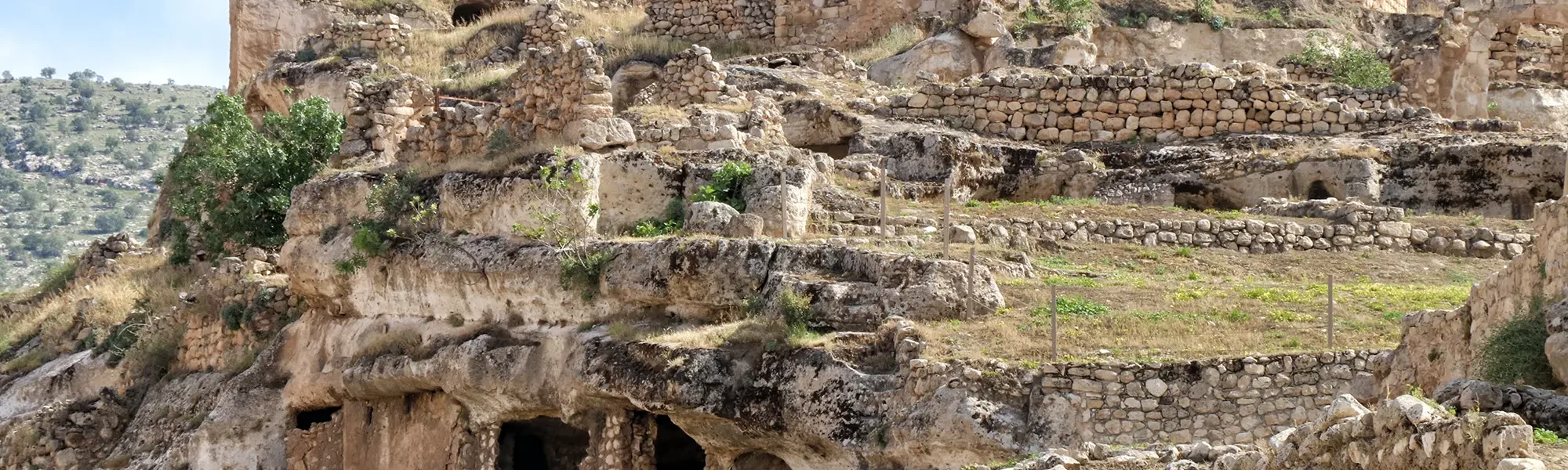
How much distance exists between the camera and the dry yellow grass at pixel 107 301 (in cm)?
2719

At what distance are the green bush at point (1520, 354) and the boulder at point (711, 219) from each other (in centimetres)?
829

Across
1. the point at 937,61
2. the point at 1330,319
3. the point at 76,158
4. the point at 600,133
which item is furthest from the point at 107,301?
the point at 76,158

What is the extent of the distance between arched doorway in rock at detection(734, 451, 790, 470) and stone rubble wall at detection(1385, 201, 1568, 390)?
5.52 meters

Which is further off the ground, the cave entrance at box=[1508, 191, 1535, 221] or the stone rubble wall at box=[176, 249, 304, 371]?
the cave entrance at box=[1508, 191, 1535, 221]

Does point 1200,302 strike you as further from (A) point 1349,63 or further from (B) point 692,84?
(A) point 1349,63

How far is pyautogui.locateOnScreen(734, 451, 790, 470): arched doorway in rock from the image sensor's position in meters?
18.1

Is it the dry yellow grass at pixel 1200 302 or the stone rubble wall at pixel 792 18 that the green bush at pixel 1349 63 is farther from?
the dry yellow grass at pixel 1200 302

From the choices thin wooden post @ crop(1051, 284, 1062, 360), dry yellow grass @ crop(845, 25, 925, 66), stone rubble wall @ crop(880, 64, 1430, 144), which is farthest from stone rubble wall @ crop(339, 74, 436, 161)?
thin wooden post @ crop(1051, 284, 1062, 360)

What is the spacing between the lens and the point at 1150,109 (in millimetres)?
25422

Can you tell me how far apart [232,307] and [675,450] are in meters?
6.35

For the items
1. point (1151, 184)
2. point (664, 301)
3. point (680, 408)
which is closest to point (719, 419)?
point (680, 408)

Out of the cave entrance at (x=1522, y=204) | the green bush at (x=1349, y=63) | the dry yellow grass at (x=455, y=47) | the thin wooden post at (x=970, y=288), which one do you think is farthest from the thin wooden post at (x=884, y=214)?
the dry yellow grass at (x=455, y=47)

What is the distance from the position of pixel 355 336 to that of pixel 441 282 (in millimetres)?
1601

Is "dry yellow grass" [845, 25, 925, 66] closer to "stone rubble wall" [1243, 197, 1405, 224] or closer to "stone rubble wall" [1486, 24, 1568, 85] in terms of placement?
"stone rubble wall" [1486, 24, 1568, 85]
